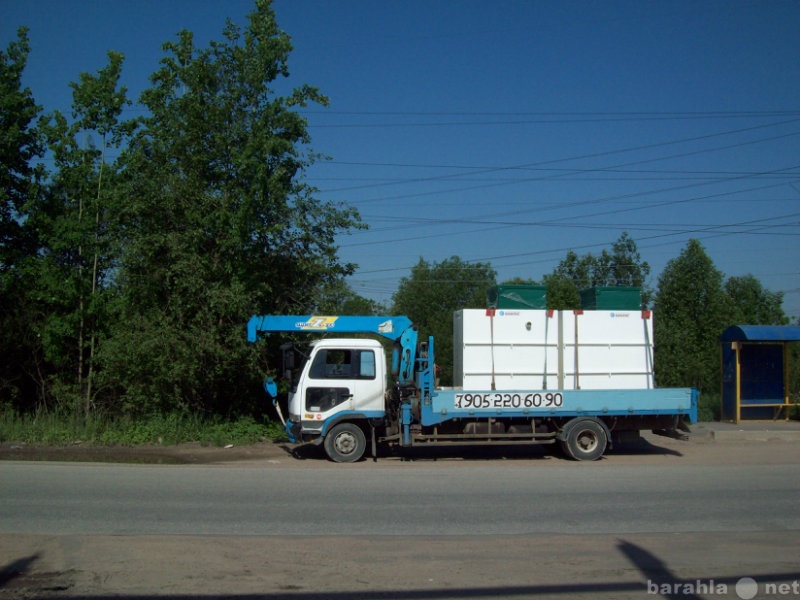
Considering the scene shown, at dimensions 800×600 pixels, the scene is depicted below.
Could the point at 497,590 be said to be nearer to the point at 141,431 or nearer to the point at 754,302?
the point at 141,431

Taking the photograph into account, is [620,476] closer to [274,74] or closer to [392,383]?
[392,383]

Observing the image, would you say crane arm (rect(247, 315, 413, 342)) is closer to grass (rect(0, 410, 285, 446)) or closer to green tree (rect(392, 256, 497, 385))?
grass (rect(0, 410, 285, 446))

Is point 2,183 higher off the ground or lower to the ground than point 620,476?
higher

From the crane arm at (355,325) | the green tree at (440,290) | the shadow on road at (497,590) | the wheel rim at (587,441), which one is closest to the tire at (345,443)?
the crane arm at (355,325)

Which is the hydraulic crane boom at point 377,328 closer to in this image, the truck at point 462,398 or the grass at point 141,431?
the truck at point 462,398

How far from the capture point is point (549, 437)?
15.4 metres

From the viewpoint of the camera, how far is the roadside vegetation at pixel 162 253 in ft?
59.1

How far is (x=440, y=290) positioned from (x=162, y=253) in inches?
1214

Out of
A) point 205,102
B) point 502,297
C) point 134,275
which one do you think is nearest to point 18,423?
point 134,275

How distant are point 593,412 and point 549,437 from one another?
105 cm

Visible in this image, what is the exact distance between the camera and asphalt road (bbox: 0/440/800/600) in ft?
21.4

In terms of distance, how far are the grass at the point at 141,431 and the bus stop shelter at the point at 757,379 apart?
40.8 feet

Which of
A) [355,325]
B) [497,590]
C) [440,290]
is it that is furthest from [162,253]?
[440,290]

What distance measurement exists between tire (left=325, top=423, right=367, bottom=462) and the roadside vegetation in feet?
12.1
